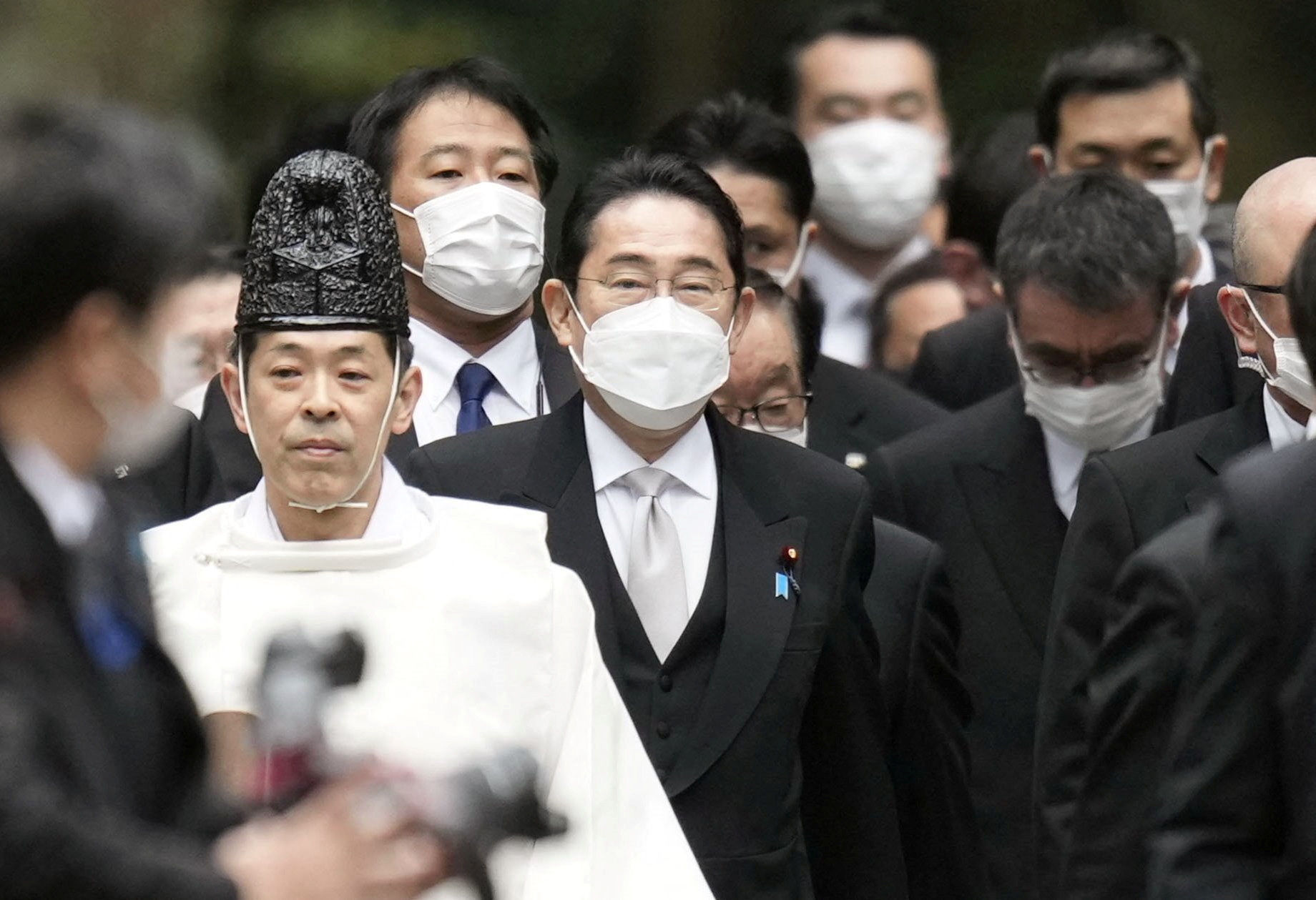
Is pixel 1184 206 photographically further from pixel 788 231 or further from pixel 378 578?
pixel 378 578

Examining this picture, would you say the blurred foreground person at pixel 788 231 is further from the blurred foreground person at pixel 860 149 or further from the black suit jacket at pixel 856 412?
the blurred foreground person at pixel 860 149

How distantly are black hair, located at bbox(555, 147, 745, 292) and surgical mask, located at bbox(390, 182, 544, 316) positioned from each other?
7.2 inches

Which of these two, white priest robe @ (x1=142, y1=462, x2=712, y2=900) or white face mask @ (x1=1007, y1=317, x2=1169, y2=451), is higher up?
white face mask @ (x1=1007, y1=317, x2=1169, y2=451)

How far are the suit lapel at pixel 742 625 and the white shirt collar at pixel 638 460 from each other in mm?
34

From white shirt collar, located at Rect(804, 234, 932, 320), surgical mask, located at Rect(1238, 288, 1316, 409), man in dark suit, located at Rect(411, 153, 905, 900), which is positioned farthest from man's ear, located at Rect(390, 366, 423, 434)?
white shirt collar, located at Rect(804, 234, 932, 320)

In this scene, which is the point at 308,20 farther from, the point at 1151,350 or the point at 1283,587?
the point at 1283,587

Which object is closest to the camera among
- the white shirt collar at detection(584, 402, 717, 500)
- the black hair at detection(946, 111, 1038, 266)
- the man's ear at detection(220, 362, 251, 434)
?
the man's ear at detection(220, 362, 251, 434)

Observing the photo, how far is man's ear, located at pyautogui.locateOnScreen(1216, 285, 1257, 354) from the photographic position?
559cm

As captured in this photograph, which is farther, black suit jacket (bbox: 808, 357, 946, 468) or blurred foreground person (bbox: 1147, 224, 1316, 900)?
black suit jacket (bbox: 808, 357, 946, 468)

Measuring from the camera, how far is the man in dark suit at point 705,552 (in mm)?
5176

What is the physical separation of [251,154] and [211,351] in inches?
231

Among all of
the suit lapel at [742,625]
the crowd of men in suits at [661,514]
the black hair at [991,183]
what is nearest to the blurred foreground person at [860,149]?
the black hair at [991,183]

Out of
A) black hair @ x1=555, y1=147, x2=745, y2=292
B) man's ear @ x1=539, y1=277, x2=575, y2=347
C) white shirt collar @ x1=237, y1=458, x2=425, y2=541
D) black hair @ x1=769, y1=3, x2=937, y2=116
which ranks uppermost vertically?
black hair @ x1=769, y1=3, x2=937, y2=116

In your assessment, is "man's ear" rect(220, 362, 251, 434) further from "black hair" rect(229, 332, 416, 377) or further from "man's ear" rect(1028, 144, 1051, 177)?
"man's ear" rect(1028, 144, 1051, 177)
